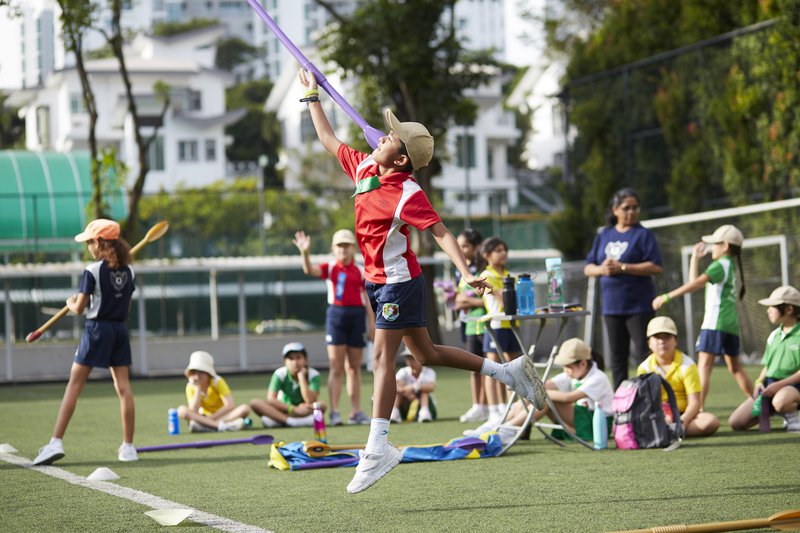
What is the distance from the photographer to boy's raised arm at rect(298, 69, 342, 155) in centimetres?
748

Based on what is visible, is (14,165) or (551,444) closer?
(551,444)

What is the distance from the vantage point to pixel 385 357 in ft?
22.6

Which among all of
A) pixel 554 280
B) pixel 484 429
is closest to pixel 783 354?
pixel 554 280

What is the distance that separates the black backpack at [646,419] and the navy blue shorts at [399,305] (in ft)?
9.30

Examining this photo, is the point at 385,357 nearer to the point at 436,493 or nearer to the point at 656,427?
the point at 436,493

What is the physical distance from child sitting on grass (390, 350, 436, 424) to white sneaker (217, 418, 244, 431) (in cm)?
154

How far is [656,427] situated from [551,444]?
1.02 m

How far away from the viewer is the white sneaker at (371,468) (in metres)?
6.60

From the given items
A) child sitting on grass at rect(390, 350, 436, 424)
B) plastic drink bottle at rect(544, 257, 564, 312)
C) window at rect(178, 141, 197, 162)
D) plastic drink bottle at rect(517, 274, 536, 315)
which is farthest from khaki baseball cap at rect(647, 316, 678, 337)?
window at rect(178, 141, 197, 162)

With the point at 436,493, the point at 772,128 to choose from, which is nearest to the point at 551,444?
the point at 436,493

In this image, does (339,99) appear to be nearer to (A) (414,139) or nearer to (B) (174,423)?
(A) (414,139)

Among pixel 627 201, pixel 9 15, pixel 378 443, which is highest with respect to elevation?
pixel 9 15

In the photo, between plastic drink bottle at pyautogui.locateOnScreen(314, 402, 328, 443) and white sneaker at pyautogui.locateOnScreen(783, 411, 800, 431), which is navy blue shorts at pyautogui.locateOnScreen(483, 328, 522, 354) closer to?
plastic drink bottle at pyautogui.locateOnScreen(314, 402, 328, 443)

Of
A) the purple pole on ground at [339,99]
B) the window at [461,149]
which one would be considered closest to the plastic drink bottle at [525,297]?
the purple pole on ground at [339,99]
